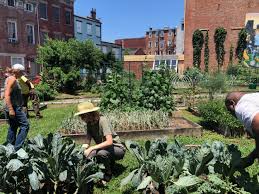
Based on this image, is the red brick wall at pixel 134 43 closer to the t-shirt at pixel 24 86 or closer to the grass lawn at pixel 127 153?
the grass lawn at pixel 127 153

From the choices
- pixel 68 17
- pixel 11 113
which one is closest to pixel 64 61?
pixel 68 17

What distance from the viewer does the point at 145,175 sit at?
4156mm

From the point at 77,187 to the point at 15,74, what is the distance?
3646 millimetres

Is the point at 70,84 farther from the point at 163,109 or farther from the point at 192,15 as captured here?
the point at 192,15

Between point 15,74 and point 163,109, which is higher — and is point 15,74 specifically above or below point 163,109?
above

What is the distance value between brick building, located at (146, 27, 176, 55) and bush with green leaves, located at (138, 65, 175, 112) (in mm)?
70466

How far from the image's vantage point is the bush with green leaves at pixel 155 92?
30.6 feet

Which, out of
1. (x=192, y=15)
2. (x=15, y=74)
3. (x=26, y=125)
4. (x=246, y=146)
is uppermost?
(x=192, y=15)

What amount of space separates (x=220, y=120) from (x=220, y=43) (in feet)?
89.7

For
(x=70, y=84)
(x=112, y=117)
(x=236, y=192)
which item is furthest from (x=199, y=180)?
(x=70, y=84)

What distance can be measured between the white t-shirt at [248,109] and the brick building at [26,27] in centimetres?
2779

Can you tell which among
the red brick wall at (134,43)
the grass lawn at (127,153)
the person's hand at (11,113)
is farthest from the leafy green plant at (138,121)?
the red brick wall at (134,43)

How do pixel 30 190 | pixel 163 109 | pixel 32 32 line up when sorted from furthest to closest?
pixel 32 32 → pixel 163 109 → pixel 30 190

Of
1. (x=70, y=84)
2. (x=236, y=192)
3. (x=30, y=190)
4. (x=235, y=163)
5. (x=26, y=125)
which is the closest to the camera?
(x=236, y=192)
